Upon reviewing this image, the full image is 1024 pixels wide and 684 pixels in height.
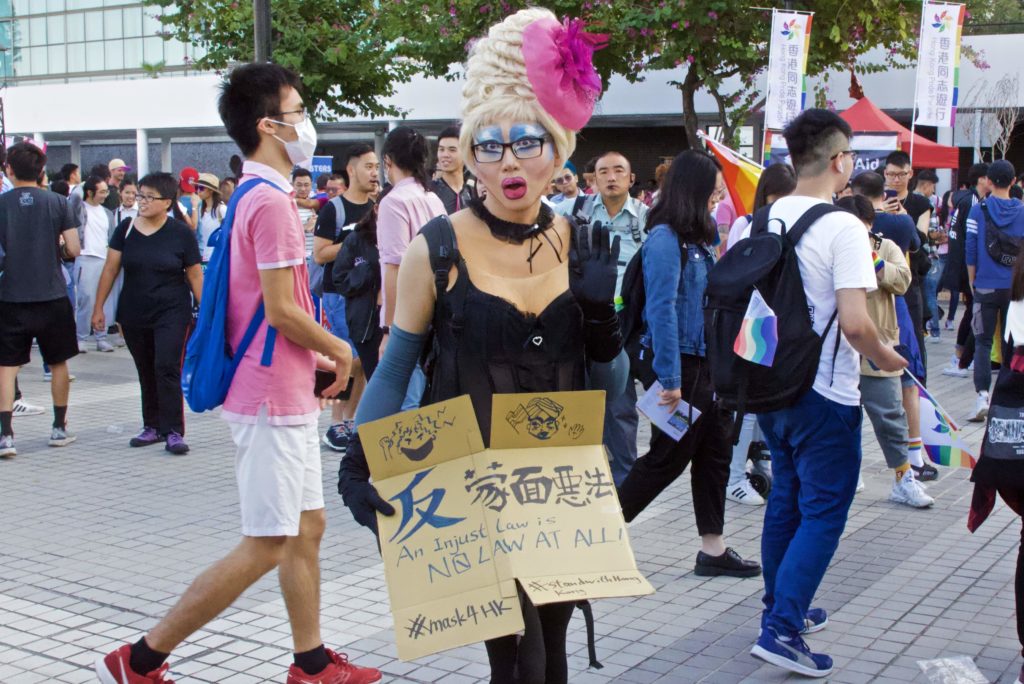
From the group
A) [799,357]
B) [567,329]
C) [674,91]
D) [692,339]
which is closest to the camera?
[567,329]

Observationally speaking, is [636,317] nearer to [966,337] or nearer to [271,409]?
[271,409]

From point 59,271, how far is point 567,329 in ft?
21.1

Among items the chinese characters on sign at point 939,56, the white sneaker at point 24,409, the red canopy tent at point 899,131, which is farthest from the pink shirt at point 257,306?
the red canopy tent at point 899,131

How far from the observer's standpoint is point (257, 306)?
4.11 m

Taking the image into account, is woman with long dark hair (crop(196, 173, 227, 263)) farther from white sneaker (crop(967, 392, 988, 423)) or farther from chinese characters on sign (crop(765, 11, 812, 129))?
white sneaker (crop(967, 392, 988, 423))

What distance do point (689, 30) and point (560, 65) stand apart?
15917 mm

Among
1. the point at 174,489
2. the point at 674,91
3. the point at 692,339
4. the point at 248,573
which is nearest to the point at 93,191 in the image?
the point at 174,489

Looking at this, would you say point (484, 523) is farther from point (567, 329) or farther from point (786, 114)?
point (786, 114)

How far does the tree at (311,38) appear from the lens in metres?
17.9

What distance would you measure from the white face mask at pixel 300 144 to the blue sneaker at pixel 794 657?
7.72 feet

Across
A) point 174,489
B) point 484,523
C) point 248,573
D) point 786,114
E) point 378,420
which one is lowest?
point 174,489

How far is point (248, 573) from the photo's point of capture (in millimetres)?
3998

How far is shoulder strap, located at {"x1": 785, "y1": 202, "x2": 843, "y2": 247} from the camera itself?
14.4 feet

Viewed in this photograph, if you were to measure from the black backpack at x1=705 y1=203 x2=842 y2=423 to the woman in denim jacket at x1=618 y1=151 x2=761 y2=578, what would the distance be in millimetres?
1042
